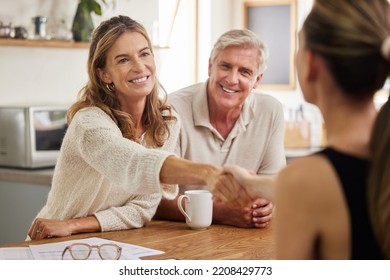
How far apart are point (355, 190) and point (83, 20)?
6.49ft

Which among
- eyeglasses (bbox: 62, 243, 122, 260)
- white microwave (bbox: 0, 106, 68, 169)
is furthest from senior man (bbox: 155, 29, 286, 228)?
white microwave (bbox: 0, 106, 68, 169)

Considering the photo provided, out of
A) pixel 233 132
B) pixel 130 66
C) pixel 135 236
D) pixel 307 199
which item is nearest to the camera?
pixel 307 199

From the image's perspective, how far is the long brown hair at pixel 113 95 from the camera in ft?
5.54

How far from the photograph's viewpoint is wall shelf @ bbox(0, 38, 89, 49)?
2508 millimetres

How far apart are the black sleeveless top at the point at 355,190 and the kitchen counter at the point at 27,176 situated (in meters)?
1.64

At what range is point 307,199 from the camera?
854 millimetres

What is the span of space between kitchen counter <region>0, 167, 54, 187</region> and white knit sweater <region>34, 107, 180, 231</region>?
64cm

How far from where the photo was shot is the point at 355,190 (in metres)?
0.86

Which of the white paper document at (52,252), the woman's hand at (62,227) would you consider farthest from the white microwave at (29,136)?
the white paper document at (52,252)

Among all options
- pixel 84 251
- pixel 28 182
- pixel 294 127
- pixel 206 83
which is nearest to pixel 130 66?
pixel 206 83

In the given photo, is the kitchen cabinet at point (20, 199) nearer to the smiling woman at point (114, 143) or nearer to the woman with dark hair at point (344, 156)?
the smiling woman at point (114, 143)

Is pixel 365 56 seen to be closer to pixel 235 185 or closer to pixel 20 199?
pixel 235 185
